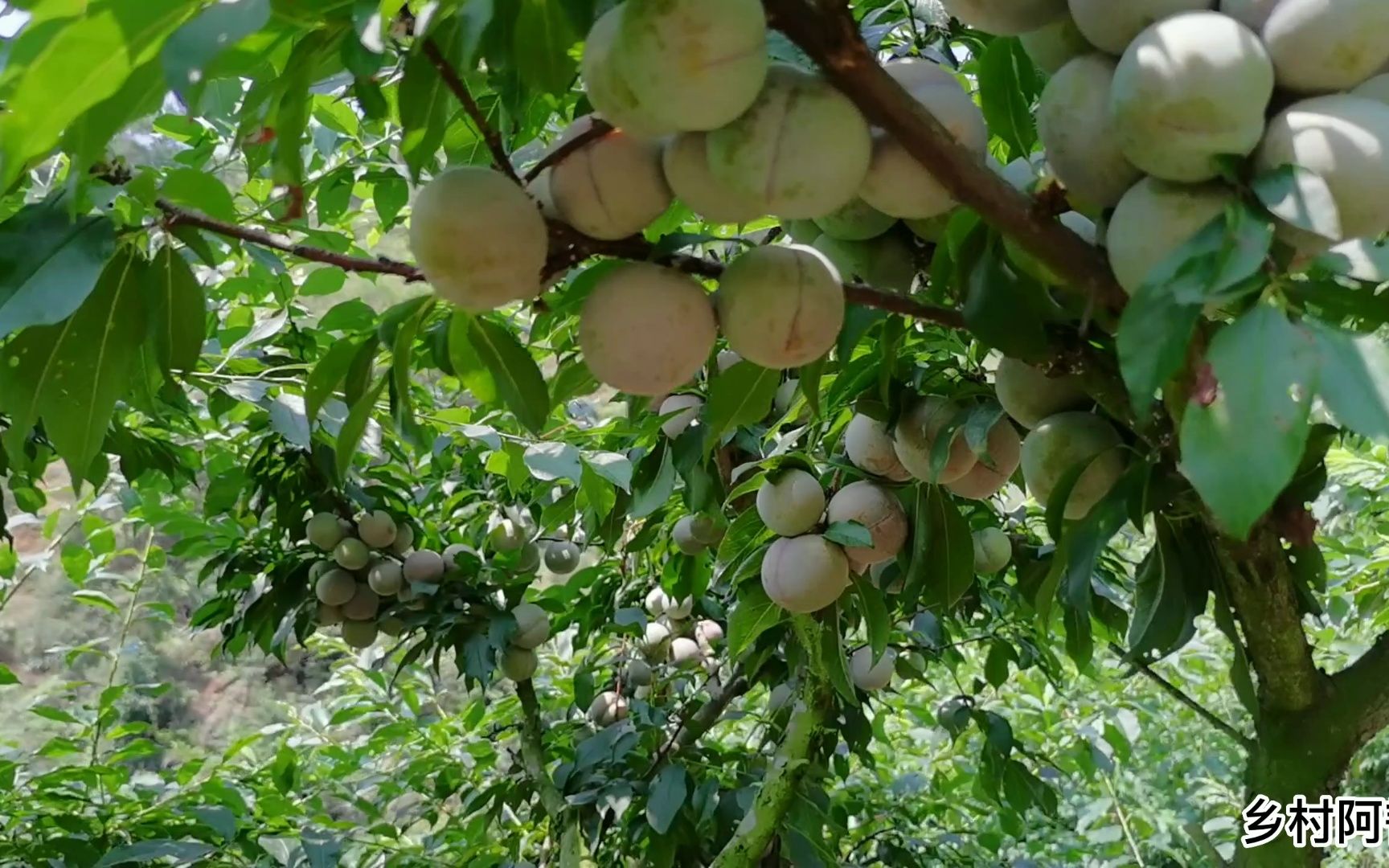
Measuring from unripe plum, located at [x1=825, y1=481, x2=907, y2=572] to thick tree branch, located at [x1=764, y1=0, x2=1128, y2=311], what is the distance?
641mm

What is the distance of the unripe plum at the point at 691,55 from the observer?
0.57 metres

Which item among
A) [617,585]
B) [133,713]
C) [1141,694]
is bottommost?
[133,713]

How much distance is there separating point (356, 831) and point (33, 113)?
7.19ft

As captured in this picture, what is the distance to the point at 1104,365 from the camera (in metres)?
0.78

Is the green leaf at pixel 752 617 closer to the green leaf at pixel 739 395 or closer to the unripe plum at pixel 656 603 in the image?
the green leaf at pixel 739 395

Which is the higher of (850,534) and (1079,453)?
(1079,453)

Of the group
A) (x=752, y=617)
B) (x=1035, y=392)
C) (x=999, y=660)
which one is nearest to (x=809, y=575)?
(x=752, y=617)

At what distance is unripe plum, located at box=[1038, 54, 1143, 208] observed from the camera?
626 millimetres

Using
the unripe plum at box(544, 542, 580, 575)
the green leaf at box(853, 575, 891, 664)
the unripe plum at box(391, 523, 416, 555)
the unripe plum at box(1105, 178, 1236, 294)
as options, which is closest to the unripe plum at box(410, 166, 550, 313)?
the unripe plum at box(1105, 178, 1236, 294)

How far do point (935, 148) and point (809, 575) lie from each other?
0.74 m

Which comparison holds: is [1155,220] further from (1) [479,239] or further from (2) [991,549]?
(2) [991,549]

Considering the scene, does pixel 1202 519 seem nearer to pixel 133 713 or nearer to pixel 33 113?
pixel 33 113

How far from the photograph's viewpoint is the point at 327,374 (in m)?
0.89

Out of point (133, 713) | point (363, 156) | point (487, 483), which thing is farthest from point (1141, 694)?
point (133, 713)
